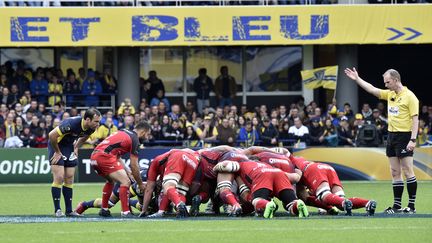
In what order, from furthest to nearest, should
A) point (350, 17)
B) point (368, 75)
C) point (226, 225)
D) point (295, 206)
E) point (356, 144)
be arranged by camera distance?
point (368, 75) < point (350, 17) < point (356, 144) < point (295, 206) < point (226, 225)

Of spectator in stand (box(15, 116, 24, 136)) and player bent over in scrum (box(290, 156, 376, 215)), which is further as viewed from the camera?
spectator in stand (box(15, 116, 24, 136))

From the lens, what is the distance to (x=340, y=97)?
34.2 m

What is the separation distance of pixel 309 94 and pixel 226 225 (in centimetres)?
Result: 2119

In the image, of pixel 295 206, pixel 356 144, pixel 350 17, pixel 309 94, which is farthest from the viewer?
pixel 309 94

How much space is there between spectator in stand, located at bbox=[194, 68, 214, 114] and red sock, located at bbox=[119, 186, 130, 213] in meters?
17.4

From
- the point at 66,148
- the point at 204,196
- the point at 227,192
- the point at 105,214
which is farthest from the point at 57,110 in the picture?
the point at 227,192

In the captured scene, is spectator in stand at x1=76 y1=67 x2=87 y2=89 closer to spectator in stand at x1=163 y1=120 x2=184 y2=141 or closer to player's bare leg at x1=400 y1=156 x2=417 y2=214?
spectator in stand at x1=163 y1=120 x2=184 y2=141

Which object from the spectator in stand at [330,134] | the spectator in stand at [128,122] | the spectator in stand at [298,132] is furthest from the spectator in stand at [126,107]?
the spectator in stand at [330,134]

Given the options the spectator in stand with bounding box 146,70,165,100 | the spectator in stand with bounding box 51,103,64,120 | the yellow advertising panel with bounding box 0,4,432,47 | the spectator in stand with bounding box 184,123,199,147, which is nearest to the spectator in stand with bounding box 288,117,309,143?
the spectator in stand with bounding box 184,123,199,147

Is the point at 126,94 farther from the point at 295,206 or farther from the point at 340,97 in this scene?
the point at 295,206

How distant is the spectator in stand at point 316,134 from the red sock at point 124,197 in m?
13.3

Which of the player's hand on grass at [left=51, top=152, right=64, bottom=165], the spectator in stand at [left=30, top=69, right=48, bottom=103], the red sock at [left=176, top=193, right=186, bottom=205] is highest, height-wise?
the spectator in stand at [left=30, top=69, right=48, bottom=103]

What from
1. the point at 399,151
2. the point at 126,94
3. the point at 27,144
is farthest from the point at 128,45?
the point at 399,151

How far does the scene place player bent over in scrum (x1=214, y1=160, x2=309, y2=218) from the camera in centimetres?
1550
